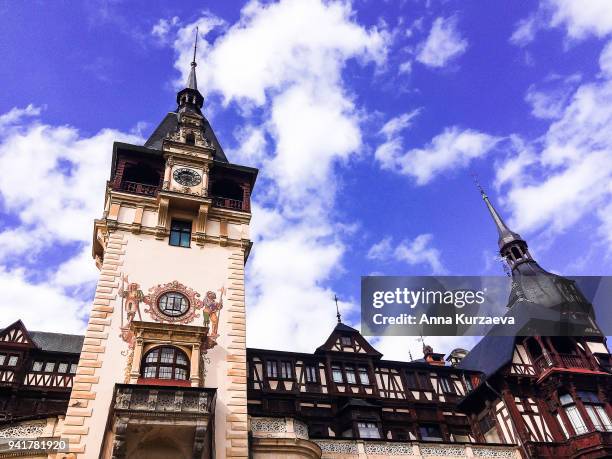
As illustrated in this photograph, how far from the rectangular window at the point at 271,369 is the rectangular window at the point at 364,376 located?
4821 mm

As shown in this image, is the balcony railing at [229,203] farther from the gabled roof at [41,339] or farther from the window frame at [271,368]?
the gabled roof at [41,339]

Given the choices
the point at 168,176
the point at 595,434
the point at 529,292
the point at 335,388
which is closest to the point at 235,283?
the point at 168,176

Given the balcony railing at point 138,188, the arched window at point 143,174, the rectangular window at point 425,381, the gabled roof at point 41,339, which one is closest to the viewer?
the balcony railing at point 138,188

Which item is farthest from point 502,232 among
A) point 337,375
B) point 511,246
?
point 337,375

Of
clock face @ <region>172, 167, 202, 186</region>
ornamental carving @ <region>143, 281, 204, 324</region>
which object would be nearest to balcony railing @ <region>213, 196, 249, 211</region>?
clock face @ <region>172, 167, 202, 186</region>

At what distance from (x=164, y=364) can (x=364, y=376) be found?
44.5 ft

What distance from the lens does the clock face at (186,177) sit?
26.2m

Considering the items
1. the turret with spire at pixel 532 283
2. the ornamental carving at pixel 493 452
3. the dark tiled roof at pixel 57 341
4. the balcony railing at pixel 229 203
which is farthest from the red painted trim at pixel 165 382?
the turret with spire at pixel 532 283

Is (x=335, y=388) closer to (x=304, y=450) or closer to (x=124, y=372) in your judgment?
(x=304, y=450)

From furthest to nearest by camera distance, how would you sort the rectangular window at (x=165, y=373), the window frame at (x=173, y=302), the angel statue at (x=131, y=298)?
the window frame at (x=173, y=302) < the angel statue at (x=131, y=298) < the rectangular window at (x=165, y=373)

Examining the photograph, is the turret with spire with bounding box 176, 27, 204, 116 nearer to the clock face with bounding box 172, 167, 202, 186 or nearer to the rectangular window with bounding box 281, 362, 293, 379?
the clock face with bounding box 172, 167, 202, 186

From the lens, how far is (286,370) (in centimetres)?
Answer: 2805

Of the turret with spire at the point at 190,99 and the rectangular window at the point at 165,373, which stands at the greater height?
A: the turret with spire at the point at 190,99

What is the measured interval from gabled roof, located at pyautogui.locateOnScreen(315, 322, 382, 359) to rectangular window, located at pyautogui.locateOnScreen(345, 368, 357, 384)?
1068mm
